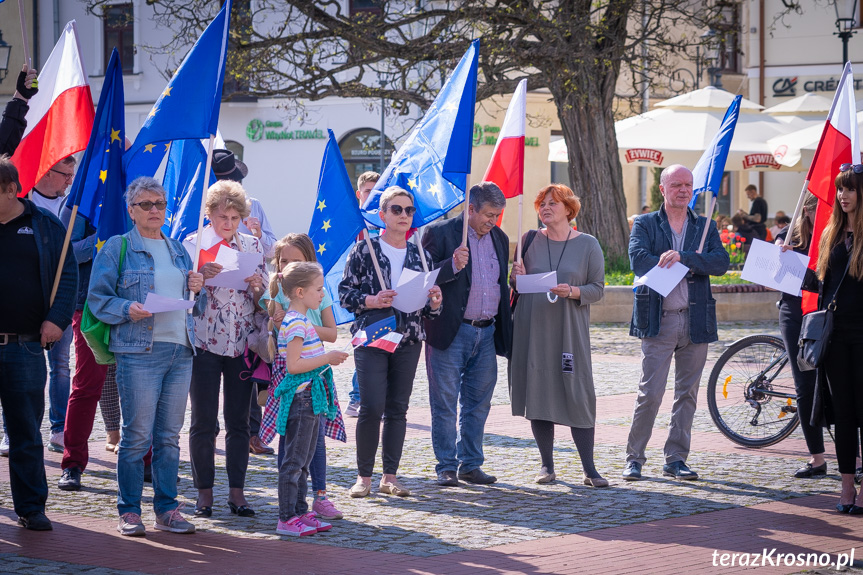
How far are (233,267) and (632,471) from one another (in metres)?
3.02

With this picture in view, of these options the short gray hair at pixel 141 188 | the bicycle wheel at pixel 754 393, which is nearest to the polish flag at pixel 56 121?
the short gray hair at pixel 141 188

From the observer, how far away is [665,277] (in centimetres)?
764

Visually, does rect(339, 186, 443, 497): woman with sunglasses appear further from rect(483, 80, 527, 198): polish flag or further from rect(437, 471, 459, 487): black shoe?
rect(483, 80, 527, 198): polish flag

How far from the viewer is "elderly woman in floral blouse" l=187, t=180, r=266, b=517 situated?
21.5 ft

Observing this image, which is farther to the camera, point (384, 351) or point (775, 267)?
point (775, 267)

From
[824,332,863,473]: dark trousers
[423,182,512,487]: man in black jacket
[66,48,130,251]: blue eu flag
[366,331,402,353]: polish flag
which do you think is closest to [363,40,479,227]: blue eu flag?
[423,182,512,487]: man in black jacket

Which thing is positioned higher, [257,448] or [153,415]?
[153,415]

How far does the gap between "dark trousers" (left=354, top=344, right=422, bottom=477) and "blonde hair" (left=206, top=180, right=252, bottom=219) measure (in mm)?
A: 1136

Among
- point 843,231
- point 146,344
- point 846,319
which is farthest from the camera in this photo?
point 843,231

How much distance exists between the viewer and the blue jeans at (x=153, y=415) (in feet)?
20.1

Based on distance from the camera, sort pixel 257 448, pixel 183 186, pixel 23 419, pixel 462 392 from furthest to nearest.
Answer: pixel 257 448, pixel 462 392, pixel 183 186, pixel 23 419

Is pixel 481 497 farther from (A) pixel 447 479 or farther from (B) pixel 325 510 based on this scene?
(B) pixel 325 510

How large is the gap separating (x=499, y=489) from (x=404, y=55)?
36.1 feet

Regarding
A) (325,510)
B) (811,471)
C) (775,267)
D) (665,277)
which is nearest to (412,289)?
(325,510)
